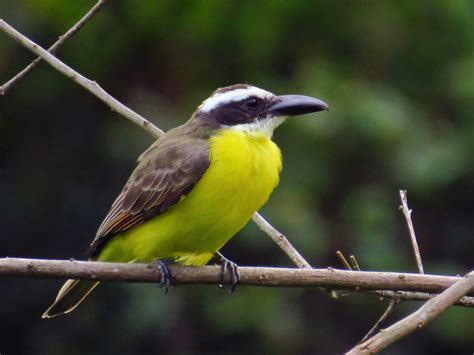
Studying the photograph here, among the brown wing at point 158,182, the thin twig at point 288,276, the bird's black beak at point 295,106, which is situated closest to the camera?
the thin twig at point 288,276

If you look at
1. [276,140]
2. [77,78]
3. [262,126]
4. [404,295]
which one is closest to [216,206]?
[262,126]

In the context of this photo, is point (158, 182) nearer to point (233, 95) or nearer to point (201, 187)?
point (201, 187)

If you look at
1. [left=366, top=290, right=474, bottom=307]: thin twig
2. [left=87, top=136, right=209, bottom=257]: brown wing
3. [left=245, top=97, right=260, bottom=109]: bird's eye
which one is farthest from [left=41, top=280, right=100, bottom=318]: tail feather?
[left=366, top=290, right=474, bottom=307]: thin twig

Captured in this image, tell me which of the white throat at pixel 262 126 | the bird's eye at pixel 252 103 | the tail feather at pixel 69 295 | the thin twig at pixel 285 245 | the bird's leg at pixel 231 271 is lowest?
the tail feather at pixel 69 295

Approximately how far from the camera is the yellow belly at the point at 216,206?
4.88 m

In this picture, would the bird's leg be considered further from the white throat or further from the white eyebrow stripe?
the white eyebrow stripe

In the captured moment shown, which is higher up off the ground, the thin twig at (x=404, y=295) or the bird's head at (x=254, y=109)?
the bird's head at (x=254, y=109)

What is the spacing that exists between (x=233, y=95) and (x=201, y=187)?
0.50 m

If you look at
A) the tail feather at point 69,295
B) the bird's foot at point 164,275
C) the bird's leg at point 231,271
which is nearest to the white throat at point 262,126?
the bird's leg at point 231,271

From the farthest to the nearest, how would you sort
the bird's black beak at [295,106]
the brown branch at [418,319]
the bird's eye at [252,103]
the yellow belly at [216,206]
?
the bird's eye at [252,103] → the bird's black beak at [295,106] → the yellow belly at [216,206] → the brown branch at [418,319]

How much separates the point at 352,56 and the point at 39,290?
2719mm

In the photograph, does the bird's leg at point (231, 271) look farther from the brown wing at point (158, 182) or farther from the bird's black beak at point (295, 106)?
the bird's black beak at point (295, 106)

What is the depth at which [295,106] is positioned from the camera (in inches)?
202

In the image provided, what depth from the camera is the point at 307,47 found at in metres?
8.76
